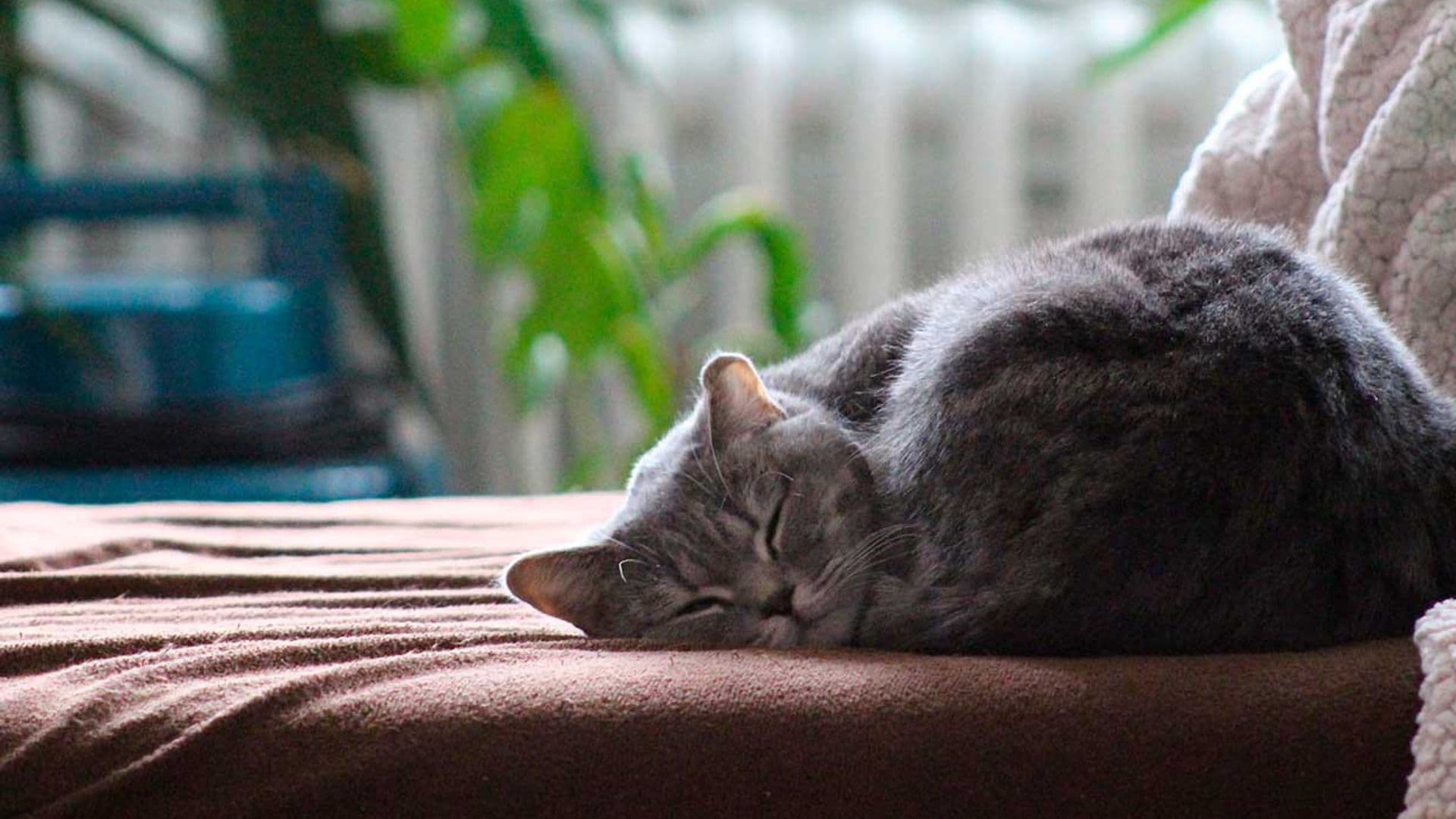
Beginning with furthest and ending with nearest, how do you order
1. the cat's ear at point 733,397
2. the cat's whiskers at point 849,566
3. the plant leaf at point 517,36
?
the plant leaf at point 517,36, the cat's ear at point 733,397, the cat's whiskers at point 849,566

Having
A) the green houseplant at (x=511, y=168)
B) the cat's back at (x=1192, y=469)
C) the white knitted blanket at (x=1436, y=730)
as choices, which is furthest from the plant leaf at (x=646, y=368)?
the white knitted blanket at (x=1436, y=730)

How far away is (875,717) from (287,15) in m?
1.63

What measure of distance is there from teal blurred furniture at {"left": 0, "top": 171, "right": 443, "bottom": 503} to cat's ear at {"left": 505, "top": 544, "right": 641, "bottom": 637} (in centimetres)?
108

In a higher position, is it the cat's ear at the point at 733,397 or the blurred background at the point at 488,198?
the blurred background at the point at 488,198

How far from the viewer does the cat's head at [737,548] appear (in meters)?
0.94

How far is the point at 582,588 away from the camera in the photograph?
0.97 metres

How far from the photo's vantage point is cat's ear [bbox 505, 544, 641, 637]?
3.16 ft

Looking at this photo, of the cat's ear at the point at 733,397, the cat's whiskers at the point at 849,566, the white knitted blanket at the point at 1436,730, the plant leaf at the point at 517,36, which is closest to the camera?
the white knitted blanket at the point at 1436,730

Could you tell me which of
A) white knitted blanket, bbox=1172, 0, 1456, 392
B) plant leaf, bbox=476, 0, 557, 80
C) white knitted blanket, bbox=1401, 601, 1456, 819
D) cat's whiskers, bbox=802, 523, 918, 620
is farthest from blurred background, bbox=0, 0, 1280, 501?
white knitted blanket, bbox=1401, 601, 1456, 819

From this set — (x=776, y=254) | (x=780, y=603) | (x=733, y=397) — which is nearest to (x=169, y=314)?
(x=776, y=254)

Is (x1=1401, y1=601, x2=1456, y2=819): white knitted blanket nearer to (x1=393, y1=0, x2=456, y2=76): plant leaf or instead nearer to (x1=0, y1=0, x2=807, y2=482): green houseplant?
(x1=0, y1=0, x2=807, y2=482): green houseplant

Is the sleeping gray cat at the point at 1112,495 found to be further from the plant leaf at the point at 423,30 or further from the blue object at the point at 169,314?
the plant leaf at the point at 423,30

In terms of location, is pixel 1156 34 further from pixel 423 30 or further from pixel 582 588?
pixel 582 588

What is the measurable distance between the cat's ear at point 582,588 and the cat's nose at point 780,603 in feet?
0.30
